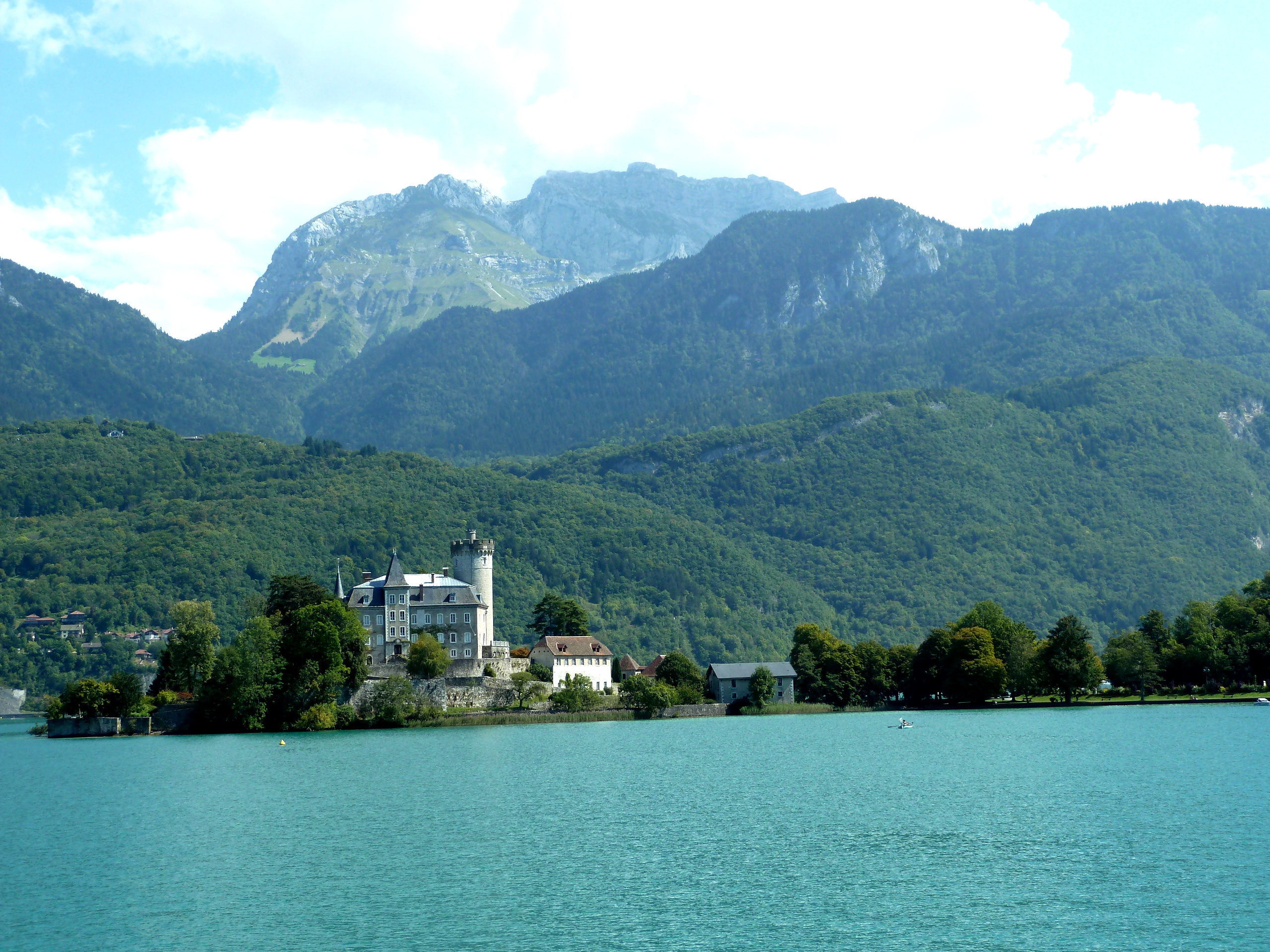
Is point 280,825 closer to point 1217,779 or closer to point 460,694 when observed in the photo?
point 1217,779

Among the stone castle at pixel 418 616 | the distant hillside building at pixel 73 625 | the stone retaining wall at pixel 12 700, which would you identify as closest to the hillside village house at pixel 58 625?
the distant hillside building at pixel 73 625

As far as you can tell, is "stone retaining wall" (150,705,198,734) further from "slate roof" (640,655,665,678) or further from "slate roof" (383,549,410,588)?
"slate roof" (640,655,665,678)

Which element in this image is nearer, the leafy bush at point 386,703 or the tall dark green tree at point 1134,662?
the leafy bush at point 386,703

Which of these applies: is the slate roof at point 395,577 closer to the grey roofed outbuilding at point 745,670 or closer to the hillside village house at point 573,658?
the hillside village house at point 573,658

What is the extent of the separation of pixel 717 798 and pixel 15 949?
28.7 metres

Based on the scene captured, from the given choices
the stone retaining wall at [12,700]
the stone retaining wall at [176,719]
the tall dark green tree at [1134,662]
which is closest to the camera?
the stone retaining wall at [176,719]

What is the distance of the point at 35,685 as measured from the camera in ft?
541

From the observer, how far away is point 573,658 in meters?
116

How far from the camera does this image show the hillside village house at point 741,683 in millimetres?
119312

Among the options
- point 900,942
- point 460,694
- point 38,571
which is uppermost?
point 38,571

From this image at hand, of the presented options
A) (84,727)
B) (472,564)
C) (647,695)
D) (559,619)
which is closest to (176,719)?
(84,727)

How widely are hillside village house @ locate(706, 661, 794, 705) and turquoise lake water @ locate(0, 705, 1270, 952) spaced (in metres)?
41.1

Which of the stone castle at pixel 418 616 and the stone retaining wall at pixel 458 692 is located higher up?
the stone castle at pixel 418 616

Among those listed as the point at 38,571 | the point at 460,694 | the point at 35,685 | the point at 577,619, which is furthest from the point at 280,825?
the point at 38,571
